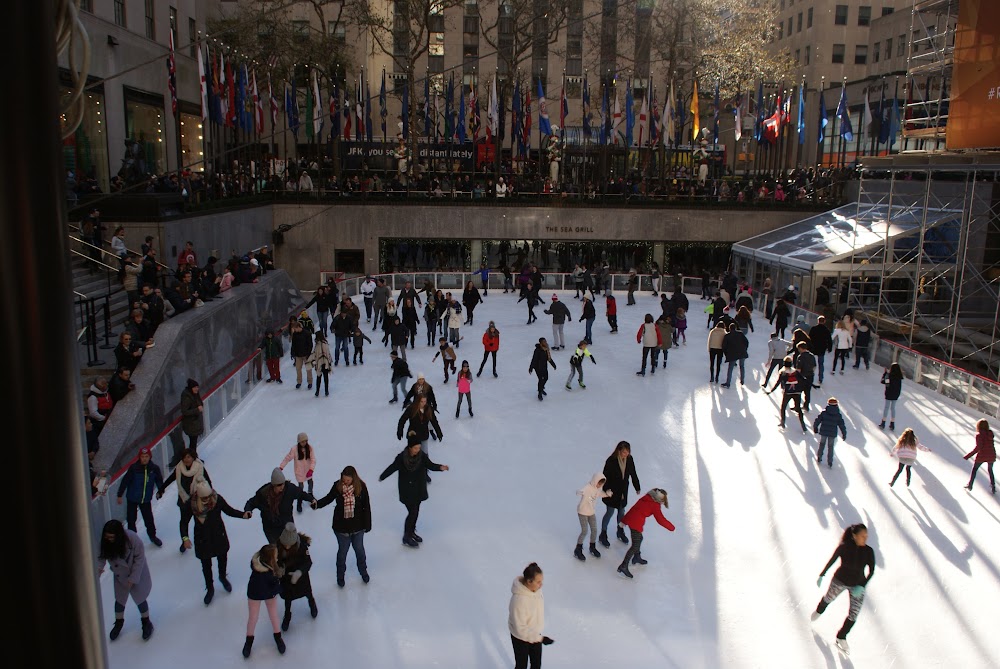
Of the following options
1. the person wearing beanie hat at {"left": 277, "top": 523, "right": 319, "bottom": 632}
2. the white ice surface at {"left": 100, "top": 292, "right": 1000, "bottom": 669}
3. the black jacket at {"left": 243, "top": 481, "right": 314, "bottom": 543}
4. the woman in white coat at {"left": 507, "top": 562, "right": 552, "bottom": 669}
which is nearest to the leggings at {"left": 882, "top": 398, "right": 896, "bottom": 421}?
the white ice surface at {"left": 100, "top": 292, "right": 1000, "bottom": 669}

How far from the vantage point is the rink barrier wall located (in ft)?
43.4

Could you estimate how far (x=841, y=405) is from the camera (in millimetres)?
13742

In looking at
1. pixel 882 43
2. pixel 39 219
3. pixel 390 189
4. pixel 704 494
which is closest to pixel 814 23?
pixel 882 43

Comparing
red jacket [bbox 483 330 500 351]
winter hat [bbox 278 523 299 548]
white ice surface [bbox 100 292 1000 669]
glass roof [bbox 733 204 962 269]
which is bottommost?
white ice surface [bbox 100 292 1000 669]

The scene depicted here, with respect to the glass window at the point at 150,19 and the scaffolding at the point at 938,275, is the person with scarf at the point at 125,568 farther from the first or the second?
the glass window at the point at 150,19

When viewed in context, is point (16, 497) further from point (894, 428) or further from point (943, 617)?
point (894, 428)

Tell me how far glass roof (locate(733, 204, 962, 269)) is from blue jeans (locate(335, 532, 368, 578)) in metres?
16.4

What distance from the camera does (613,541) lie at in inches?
340

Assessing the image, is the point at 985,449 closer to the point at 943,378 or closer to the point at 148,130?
the point at 943,378

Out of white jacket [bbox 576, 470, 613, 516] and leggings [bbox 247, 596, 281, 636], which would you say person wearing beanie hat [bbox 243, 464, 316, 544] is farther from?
white jacket [bbox 576, 470, 613, 516]

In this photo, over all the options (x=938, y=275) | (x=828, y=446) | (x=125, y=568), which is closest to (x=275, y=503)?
(x=125, y=568)

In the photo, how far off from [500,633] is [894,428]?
27.5 feet

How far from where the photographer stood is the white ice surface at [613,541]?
6.83m

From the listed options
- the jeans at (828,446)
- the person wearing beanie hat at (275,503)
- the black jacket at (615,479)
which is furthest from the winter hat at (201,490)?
the jeans at (828,446)
